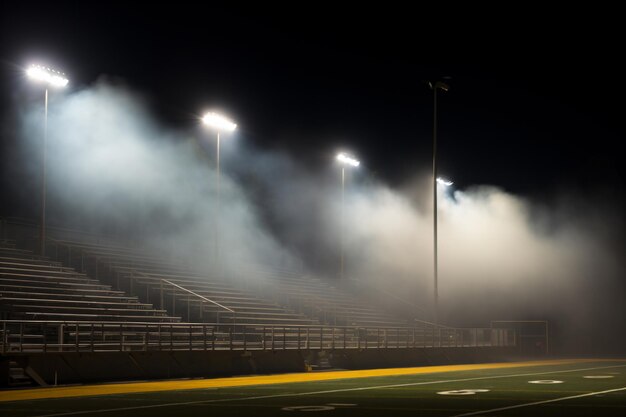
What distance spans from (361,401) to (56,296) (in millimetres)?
16327

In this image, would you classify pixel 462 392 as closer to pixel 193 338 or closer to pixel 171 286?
pixel 193 338

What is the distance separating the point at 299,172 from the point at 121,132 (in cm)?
1437

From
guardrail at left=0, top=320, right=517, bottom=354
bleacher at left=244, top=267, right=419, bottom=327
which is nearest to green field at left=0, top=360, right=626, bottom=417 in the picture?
guardrail at left=0, top=320, right=517, bottom=354

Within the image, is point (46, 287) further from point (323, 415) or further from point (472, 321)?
point (472, 321)

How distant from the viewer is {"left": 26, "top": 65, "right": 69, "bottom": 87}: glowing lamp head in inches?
1275

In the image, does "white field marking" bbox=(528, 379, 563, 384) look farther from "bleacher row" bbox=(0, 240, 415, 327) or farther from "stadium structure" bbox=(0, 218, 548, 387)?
"bleacher row" bbox=(0, 240, 415, 327)

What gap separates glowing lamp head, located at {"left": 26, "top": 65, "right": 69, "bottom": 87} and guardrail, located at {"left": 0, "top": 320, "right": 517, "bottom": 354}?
8773mm

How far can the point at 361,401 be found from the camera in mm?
17797

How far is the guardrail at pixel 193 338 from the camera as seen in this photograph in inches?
968

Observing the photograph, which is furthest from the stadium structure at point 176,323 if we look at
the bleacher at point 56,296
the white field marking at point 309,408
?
the white field marking at point 309,408

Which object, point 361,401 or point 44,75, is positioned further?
point 44,75

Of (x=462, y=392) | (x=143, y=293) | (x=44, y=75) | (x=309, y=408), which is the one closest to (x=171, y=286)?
(x=143, y=293)

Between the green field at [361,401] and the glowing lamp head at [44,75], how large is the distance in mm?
12895

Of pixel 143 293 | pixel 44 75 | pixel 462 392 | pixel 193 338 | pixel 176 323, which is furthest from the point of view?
pixel 143 293
